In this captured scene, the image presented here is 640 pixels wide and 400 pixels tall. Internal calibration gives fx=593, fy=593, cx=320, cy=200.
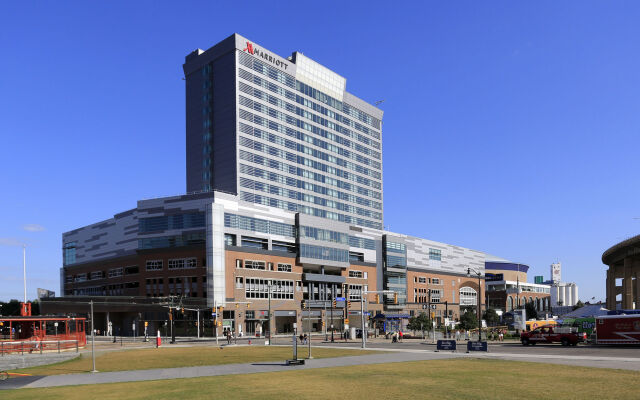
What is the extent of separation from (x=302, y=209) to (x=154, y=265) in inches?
1653

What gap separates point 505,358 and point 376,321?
3694 inches

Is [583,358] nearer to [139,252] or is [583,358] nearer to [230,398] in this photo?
[230,398]

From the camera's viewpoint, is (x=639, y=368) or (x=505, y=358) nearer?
(x=639, y=368)

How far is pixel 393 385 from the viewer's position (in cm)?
3089

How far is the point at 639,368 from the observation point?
37.5 metres

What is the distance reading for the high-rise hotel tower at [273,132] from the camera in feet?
427

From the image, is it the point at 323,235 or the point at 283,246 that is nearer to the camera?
the point at 283,246

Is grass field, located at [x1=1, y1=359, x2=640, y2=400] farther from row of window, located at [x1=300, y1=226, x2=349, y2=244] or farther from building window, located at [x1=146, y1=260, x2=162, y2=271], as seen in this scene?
row of window, located at [x1=300, y1=226, x2=349, y2=244]

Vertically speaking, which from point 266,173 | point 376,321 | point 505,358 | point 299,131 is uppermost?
point 299,131

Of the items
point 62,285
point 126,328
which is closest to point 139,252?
point 126,328

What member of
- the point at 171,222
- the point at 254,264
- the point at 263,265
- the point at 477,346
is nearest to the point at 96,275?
the point at 171,222

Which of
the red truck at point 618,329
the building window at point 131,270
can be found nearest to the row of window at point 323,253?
the building window at point 131,270

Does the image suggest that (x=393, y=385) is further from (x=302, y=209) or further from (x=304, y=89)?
(x=304, y=89)

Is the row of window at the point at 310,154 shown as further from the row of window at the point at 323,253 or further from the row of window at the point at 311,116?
the row of window at the point at 323,253
